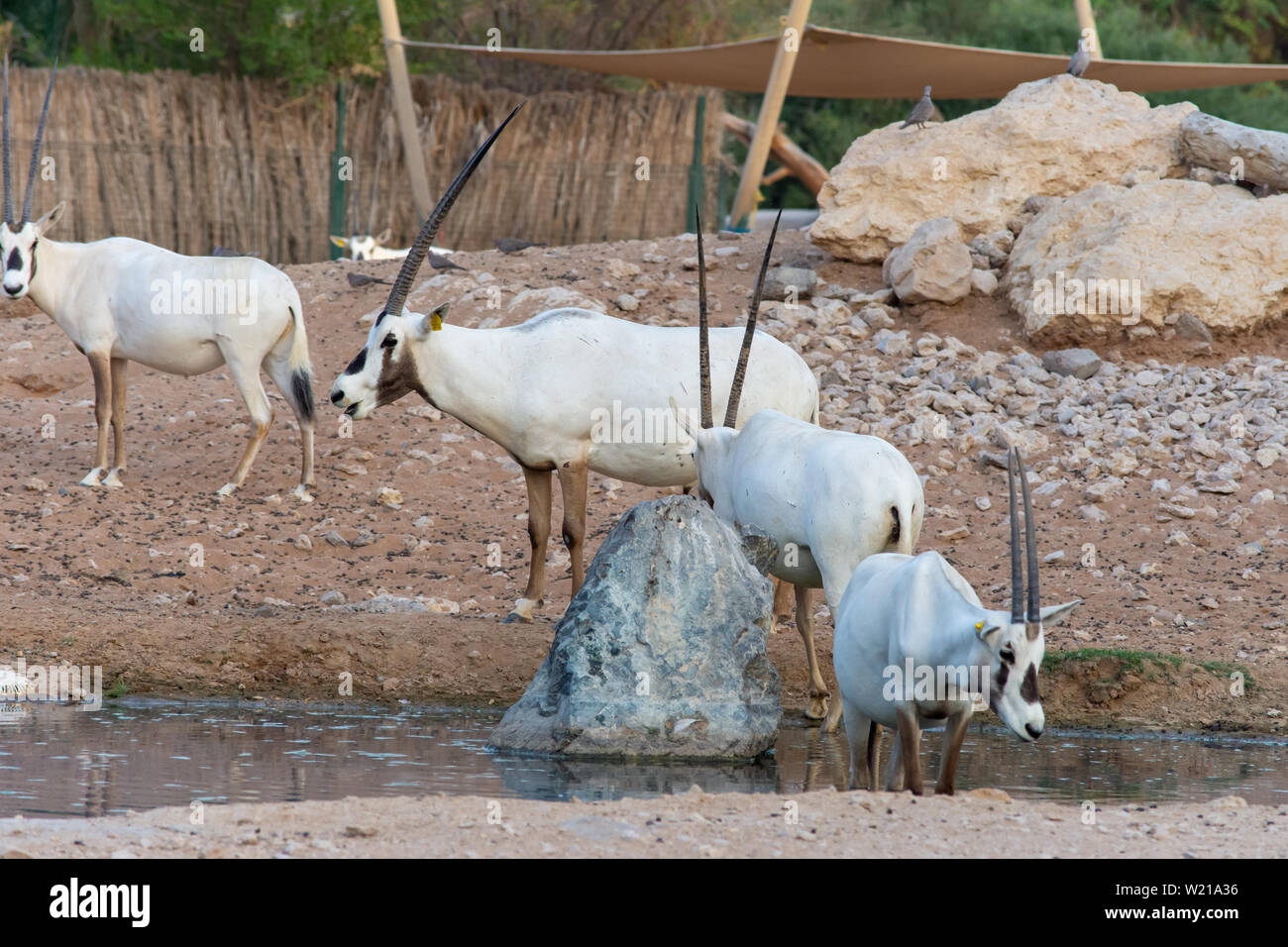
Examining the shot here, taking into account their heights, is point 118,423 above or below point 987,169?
below

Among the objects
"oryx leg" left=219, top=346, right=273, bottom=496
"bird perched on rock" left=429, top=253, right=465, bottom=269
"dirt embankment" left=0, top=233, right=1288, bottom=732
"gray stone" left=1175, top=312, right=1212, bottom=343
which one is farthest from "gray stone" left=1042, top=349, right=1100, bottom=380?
"oryx leg" left=219, top=346, right=273, bottom=496

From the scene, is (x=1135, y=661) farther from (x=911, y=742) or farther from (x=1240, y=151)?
(x=1240, y=151)

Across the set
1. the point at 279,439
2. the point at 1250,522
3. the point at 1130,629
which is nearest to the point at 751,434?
the point at 1130,629

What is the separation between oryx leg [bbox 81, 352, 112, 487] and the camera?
10672mm

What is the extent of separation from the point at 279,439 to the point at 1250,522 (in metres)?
6.57

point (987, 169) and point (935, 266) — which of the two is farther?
point (987, 169)

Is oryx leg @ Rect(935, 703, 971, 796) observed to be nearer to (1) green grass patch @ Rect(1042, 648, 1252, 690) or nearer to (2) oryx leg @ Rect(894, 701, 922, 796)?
(2) oryx leg @ Rect(894, 701, 922, 796)

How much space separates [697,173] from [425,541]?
7.23 meters

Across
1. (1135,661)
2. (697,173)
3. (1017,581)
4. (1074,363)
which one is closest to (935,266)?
(1074,363)

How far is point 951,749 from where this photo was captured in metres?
5.25

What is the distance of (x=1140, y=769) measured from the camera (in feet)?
21.1

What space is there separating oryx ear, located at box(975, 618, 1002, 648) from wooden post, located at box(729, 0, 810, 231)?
958 cm

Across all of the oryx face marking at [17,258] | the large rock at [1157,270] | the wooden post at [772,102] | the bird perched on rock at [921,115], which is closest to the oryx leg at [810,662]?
the large rock at [1157,270]
